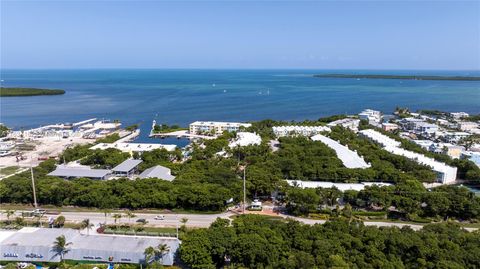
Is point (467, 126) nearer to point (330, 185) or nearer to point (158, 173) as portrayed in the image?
point (330, 185)

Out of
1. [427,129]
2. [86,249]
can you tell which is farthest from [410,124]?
[86,249]

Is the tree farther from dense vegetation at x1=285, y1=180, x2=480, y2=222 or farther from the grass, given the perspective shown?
dense vegetation at x1=285, y1=180, x2=480, y2=222

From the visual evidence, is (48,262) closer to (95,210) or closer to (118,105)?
(95,210)

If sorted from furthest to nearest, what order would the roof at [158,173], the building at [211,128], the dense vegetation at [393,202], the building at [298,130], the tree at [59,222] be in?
1. the building at [211,128]
2. the building at [298,130]
3. the roof at [158,173]
4. the dense vegetation at [393,202]
5. the tree at [59,222]

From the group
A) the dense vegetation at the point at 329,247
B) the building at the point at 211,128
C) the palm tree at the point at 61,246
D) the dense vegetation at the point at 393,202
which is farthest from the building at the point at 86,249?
the building at the point at 211,128

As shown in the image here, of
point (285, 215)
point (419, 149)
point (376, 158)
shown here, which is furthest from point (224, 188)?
point (419, 149)

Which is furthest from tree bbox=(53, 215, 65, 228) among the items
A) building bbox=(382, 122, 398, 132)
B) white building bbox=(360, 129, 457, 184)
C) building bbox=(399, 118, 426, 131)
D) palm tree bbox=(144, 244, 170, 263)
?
building bbox=(399, 118, 426, 131)

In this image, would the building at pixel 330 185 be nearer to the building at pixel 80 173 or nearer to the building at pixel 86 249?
the building at pixel 86 249
